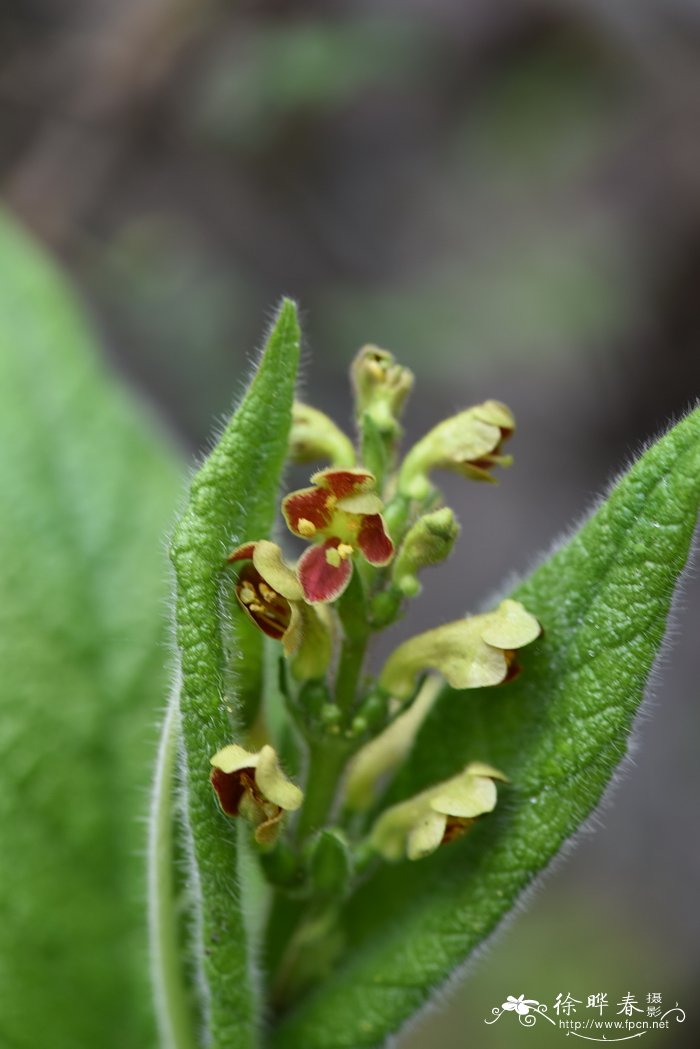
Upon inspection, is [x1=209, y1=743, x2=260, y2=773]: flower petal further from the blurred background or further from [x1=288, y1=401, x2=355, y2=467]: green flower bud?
the blurred background

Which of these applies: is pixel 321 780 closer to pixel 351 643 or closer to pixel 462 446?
pixel 351 643

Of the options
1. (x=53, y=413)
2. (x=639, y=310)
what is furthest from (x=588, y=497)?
(x=53, y=413)

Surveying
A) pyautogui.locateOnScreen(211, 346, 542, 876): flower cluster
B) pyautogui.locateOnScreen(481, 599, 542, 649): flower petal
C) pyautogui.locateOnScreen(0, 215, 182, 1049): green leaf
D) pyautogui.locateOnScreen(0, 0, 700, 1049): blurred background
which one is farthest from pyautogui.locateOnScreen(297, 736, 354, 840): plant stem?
pyautogui.locateOnScreen(0, 0, 700, 1049): blurred background

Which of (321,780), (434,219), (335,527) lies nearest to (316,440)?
(335,527)

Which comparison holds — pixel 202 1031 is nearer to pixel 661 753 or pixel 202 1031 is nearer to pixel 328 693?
pixel 328 693

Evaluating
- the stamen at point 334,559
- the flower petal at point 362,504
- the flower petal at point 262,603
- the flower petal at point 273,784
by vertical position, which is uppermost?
the flower petal at point 362,504

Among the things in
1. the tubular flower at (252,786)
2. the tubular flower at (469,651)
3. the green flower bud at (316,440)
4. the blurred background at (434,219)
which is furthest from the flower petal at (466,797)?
the blurred background at (434,219)

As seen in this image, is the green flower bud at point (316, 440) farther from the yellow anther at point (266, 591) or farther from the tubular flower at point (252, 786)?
the tubular flower at point (252, 786)
